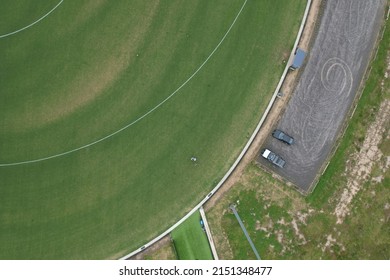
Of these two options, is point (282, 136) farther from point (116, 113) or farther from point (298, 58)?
point (116, 113)

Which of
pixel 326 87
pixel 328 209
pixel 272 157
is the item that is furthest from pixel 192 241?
pixel 326 87

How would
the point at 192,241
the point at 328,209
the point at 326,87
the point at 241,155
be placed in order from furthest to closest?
the point at 326,87
the point at 328,209
the point at 241,155
the point at 192,241

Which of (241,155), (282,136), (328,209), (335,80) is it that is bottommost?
(328,209)

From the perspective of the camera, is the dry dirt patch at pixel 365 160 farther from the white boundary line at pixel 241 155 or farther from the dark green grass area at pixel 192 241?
the dark green grass area at pixel 192 241

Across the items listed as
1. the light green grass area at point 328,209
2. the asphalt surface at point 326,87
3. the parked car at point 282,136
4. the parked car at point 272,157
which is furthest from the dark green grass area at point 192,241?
the parked car at point 282,136

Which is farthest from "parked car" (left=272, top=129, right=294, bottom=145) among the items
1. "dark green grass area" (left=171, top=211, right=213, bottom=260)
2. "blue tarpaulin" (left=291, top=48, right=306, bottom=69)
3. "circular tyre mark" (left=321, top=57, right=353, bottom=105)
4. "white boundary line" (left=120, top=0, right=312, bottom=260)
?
"dark green grass area" (left=171, top=211, right=213, bottom=260)
